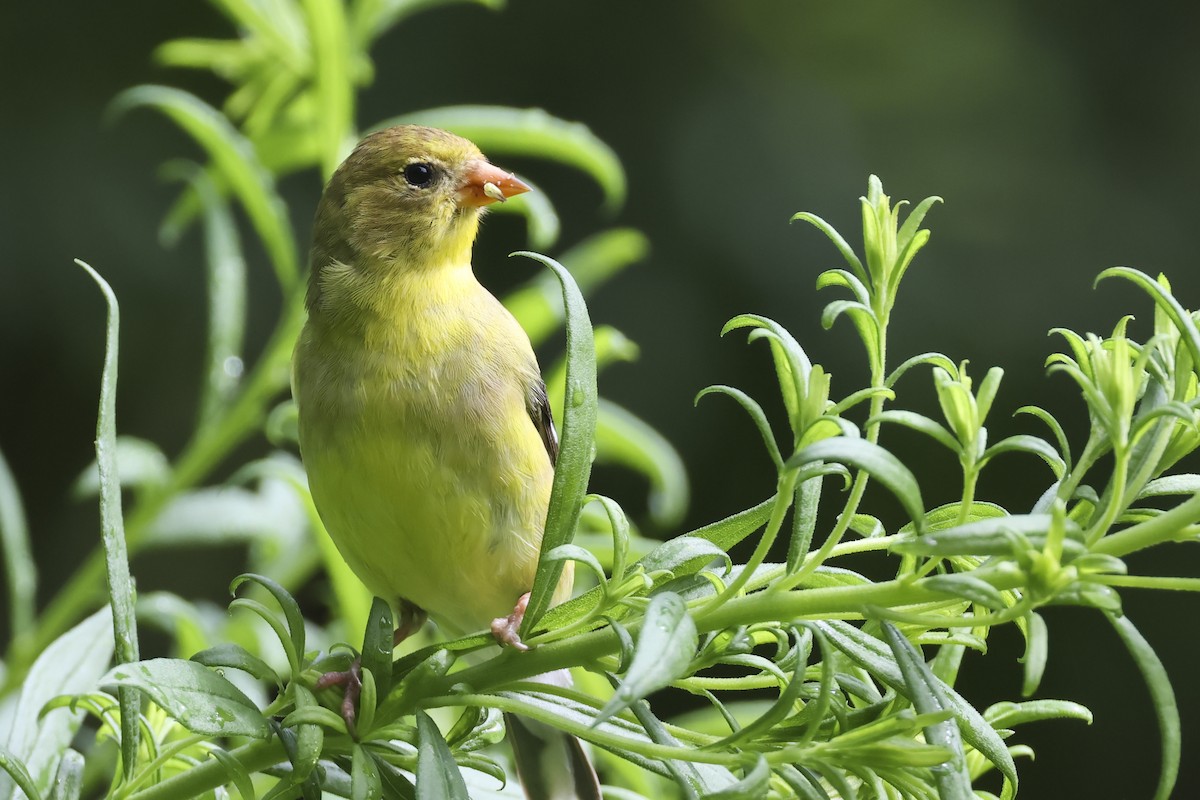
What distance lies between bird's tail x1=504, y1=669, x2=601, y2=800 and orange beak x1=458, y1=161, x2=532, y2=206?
0.81 m

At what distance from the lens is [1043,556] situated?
87 cm

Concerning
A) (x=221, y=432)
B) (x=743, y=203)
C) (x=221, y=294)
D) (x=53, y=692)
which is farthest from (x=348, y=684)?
(x=743, y=203)

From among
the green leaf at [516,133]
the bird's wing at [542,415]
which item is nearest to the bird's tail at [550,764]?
the bird's wing at [542,415]

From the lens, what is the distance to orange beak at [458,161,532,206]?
7.38ft

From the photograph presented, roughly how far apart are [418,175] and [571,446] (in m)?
1.32

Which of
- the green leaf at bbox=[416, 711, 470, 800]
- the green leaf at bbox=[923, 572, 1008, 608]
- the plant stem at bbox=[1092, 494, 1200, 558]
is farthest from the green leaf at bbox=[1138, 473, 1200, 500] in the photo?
the green leaf at bbox=[416, 711, 470, 800]

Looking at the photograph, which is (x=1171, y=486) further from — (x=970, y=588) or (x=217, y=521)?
(x=217, y=521)

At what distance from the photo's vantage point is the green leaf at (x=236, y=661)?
1111 mm

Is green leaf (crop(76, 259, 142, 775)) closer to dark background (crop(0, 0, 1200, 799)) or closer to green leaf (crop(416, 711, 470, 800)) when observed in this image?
green leaf (crop(416, 711, 470, 800))

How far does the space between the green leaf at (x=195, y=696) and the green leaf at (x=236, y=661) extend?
3 centimetres

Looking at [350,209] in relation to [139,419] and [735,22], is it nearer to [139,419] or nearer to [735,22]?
[139,419]

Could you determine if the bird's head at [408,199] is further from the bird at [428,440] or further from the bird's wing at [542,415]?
the bird's wing at [542,415]

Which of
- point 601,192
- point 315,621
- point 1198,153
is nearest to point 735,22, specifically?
point 601,192

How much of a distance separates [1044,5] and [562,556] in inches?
157
